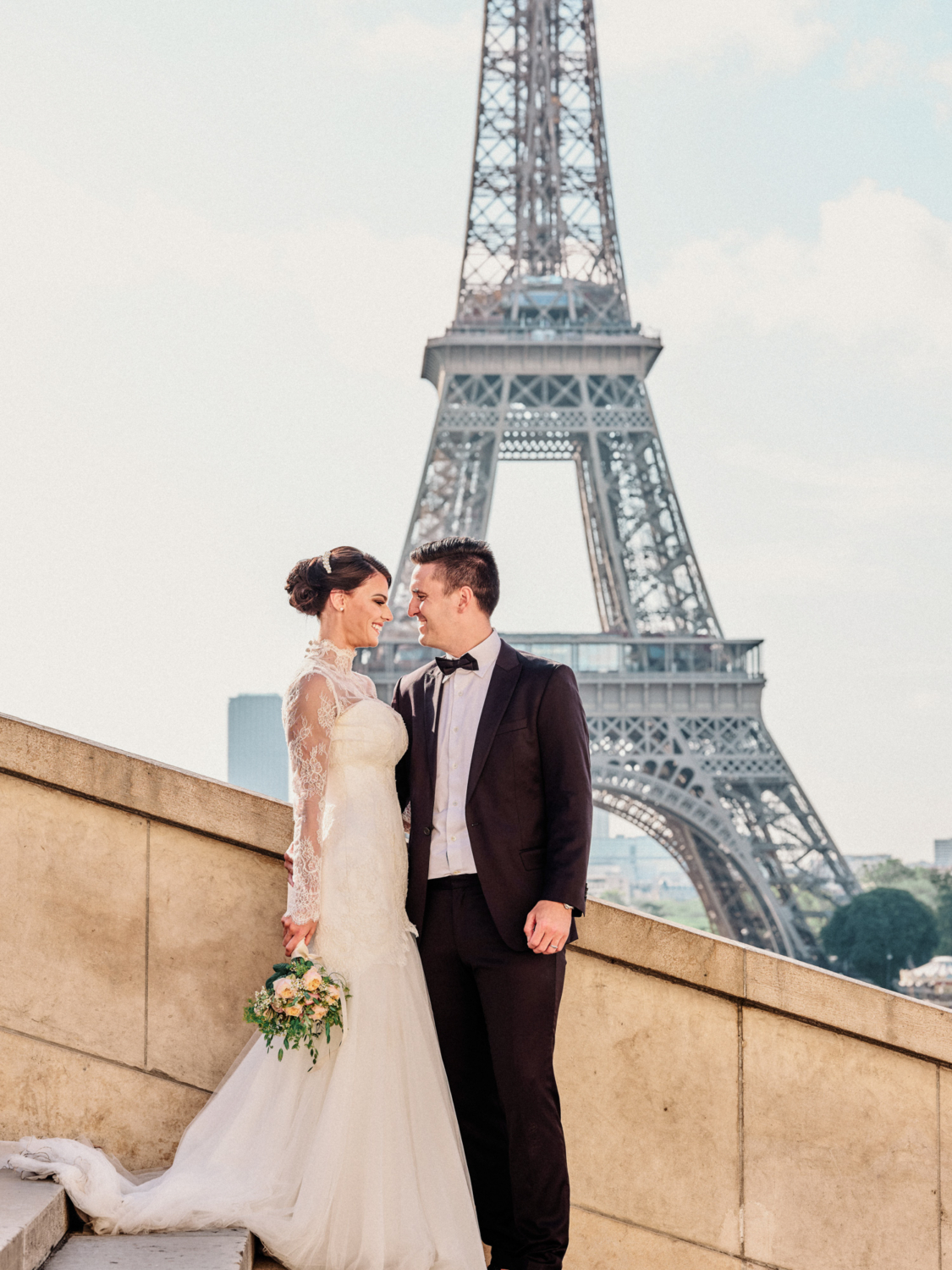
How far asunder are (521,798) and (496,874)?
0.74ft

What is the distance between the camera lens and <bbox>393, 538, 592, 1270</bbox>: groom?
12.4 ft

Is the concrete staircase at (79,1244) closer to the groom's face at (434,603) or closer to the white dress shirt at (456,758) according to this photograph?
the white dress shirt at (456,758)

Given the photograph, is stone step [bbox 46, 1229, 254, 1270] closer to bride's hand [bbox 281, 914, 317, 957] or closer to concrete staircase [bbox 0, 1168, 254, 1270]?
concrete staircase [bbox 0, 1168, 254, 1270]

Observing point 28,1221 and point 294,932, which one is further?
point 294,932

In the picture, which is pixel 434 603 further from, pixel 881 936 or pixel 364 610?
pixel 881 936

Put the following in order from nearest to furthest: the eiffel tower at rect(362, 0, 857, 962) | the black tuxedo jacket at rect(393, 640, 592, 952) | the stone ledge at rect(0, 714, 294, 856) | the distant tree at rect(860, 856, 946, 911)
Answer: the black tuxedo jacket at rect(393, 640, 592, 952) < the stone ledge at rect(0, 714, 294, 856) < the eiffel tower at rect(362, 0, 857, 962) < the distant tree at rect(860, 856, 946, 911)

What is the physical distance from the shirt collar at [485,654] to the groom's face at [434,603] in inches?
3.8

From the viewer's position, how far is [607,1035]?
14.6 feet

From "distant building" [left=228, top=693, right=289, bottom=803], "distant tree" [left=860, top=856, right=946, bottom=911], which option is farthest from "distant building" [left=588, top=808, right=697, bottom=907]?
"distant tree" [left=860, top=856, right=946, bottom=911]

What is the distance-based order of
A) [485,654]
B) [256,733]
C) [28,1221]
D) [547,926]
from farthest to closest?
[256,733]
[485,654]
[547,926]
[28,1221]

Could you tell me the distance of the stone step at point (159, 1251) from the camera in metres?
3.33

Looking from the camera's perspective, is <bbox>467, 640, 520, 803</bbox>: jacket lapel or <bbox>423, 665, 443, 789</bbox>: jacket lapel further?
<bbox>423, 665, 443, 789</bbox>: jacket lapel

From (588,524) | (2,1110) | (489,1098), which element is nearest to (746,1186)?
(489,1098)

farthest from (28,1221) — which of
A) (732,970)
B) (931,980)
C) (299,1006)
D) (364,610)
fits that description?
(931,980)
